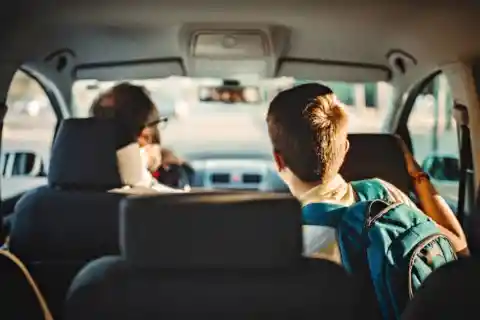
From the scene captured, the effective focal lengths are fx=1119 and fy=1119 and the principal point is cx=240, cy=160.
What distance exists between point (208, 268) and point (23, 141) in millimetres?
1097

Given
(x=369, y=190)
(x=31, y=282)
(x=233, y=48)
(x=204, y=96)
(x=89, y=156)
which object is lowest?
(x=31, y=282)

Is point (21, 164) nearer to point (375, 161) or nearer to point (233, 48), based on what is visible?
point (233, 48)

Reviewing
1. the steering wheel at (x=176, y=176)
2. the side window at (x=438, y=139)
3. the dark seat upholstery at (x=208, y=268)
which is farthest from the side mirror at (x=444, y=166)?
the dark seat upholstery at (x=208, y=268)

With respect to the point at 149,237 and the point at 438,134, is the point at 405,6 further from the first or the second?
the point at 149,237

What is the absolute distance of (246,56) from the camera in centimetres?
308

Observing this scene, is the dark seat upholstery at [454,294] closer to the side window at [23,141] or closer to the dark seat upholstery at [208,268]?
the dark seat upholstery at [208,268]

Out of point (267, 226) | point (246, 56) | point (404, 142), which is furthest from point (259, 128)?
point (267, 226)

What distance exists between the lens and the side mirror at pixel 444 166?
3070 mm

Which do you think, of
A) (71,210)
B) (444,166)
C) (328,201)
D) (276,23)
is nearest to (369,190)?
(328,201)

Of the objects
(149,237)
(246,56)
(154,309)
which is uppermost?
(246,56)

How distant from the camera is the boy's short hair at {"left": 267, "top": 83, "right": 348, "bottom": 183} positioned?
105 inches

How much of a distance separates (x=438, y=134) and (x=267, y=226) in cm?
116

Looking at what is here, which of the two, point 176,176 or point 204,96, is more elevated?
point 204,96

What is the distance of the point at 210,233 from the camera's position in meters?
2.11
